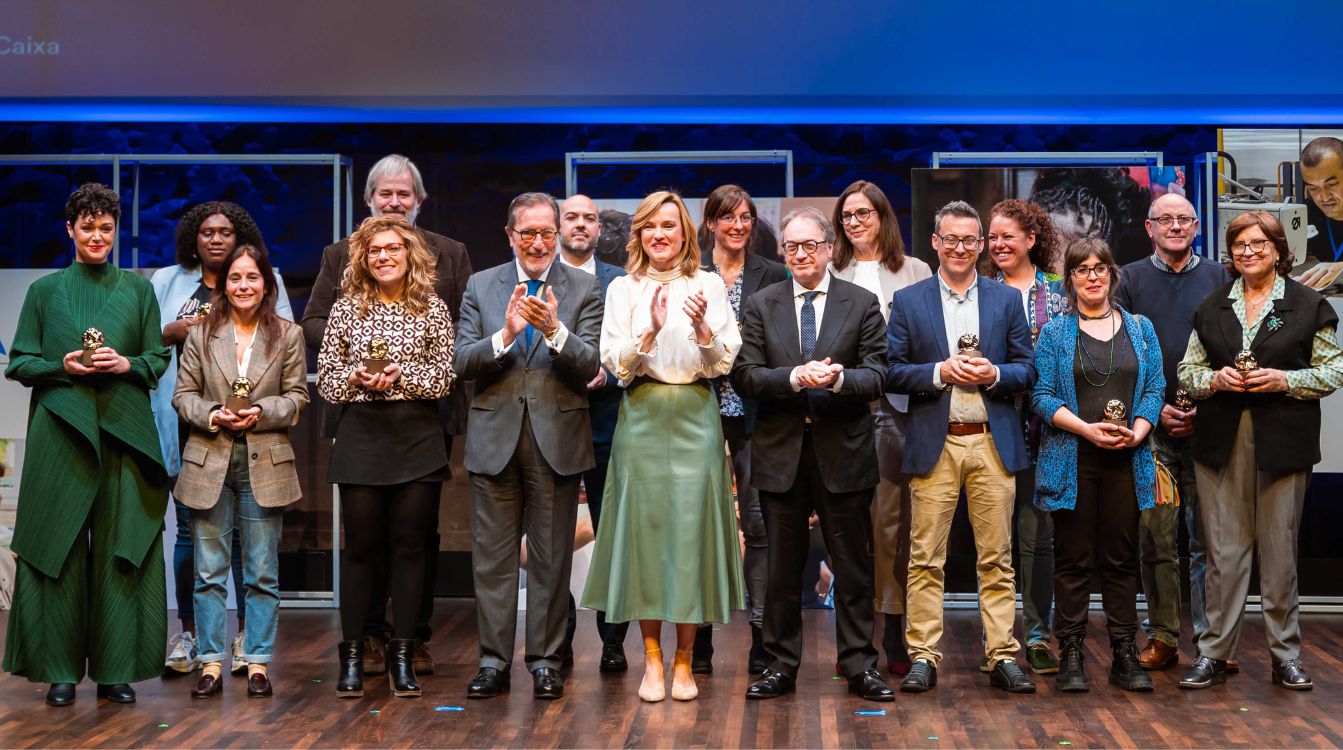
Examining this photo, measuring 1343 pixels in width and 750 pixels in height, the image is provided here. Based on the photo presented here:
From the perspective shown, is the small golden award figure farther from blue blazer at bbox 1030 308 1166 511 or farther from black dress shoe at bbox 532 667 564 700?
black dress shoe at bbox 532 667 564 700

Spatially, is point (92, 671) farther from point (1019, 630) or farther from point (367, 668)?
point (1019, 630)

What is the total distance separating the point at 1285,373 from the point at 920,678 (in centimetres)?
163

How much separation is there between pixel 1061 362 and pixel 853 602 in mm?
1131

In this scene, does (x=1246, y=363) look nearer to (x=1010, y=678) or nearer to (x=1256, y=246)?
(x=1256, y=246)

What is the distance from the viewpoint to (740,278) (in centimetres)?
517

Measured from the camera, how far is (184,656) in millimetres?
5230

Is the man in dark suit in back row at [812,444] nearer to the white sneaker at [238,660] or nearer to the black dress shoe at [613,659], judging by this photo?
the black dress shoe at [613,659]

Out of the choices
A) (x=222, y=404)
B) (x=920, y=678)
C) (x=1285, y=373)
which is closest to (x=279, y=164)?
(x=222, y=404)

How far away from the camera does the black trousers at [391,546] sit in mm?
4727

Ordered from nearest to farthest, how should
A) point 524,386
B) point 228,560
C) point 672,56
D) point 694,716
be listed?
point 694,716
point 524,386
point 228,560
point 672,56

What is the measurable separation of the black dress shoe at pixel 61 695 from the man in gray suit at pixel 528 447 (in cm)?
136

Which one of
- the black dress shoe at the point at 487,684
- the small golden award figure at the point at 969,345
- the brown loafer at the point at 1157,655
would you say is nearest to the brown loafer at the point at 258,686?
the black dress shoe at the point at 487,684

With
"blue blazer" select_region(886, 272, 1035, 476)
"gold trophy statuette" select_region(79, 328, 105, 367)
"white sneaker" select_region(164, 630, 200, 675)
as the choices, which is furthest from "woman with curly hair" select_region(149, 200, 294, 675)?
"blue blazer" select_region(886, 272, 1035, 476)

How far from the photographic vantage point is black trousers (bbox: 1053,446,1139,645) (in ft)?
15.8
